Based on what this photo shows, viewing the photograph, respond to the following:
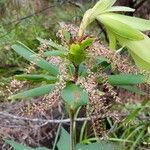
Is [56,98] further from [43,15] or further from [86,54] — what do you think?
[43,15]

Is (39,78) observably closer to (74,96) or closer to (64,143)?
(74,96)

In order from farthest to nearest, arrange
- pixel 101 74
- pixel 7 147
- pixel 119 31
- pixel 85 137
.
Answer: pixel 85 137 < pixel 7 147 < pixel 101 74 < pixel 119 31

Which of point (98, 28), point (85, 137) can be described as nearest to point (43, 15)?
point (98, 28)

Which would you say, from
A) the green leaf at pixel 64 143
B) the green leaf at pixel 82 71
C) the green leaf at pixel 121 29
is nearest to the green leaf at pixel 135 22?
the green leaf at pixel 121 29

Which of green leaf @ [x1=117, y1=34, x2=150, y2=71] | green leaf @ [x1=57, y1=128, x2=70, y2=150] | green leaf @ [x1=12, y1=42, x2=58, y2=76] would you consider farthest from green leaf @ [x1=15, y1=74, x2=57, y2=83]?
green leaf @ [x1=57, y1=128, x2=70, y2=150]

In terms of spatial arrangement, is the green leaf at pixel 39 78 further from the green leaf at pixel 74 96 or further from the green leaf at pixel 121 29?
the green leaf at pixel 121 29

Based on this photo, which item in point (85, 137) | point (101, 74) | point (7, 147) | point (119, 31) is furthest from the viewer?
point (85, 137)

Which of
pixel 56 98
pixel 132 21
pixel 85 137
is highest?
pixel 132 21
